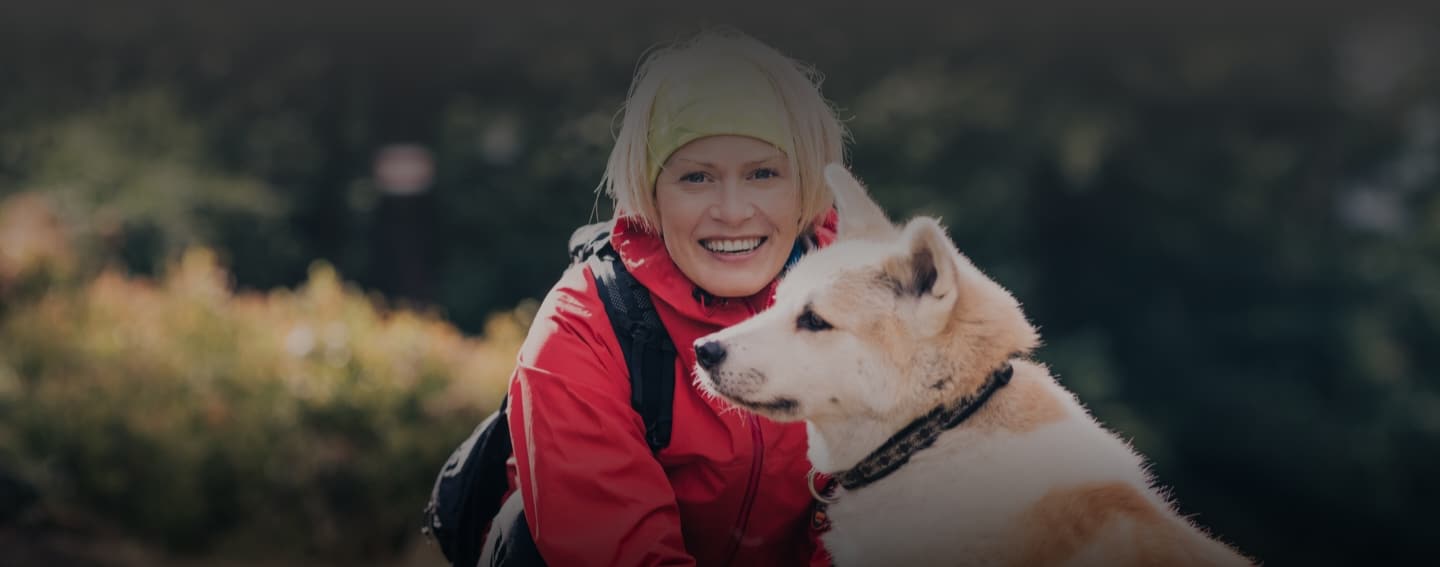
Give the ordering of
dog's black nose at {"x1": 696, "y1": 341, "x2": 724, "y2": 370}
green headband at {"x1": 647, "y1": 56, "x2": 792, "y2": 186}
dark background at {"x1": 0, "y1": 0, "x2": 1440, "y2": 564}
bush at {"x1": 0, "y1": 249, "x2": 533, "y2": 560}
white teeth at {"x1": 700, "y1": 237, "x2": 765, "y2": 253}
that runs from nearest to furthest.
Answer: dog's black nose at {"x1": 696, "y1": 341, "x2": 724, "y2": 370} < green headband at {"x1": 647, "y1": 56, "x2": 792, "y2": 186} < white teeth at {"x1": 700, "y1": 237, "x2": 765, "y2": 253} < bush at {"x1": 0, "y1": 249, "x2": 533, "y2": 560} < dark background at {"x1": 0, "y1": 0, "x2": 1440, "y2": 564}

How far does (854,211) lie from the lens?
2.35m

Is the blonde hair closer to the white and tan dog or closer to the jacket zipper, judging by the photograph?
the white and tan dog

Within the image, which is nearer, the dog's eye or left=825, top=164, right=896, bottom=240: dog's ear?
the dog's eye

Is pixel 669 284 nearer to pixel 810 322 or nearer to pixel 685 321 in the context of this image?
pixel 685 321

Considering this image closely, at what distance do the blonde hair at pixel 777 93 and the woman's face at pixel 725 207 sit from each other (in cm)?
4

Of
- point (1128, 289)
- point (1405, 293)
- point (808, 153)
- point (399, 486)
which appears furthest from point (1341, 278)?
point (808, 153)

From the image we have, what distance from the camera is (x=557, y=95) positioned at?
1199 cm

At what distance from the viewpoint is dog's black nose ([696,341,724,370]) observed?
2.08 m

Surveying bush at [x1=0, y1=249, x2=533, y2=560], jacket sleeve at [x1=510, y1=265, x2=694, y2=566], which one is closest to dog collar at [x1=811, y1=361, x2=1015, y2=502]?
jacket sleeve at [x1=510, y1=265, x2=694, y2=566]

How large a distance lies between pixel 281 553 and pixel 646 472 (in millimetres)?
5458

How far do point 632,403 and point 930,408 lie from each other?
544 mm

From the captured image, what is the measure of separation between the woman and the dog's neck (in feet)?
0.59

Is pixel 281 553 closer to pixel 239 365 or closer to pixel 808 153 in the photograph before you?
pixel 239 365

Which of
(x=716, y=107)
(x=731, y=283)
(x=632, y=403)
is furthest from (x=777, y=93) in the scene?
(x=632, y=403)
